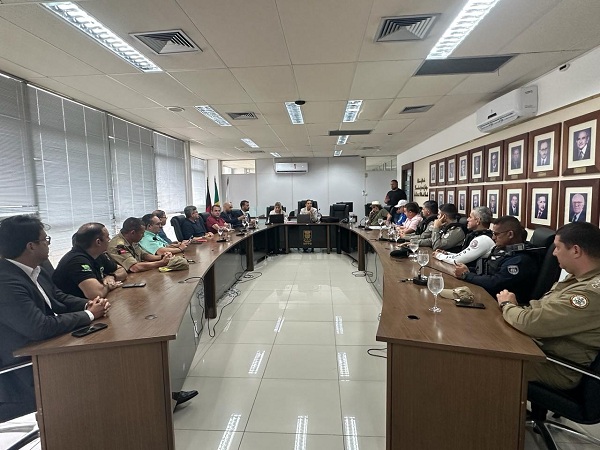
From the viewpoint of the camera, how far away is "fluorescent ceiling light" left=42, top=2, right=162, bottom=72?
87.1 inches

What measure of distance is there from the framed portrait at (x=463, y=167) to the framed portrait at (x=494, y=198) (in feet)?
2.27

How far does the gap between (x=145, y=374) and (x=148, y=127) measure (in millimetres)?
5761

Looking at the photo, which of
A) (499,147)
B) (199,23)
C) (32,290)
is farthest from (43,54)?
(499,147)

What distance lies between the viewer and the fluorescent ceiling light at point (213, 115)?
474cm

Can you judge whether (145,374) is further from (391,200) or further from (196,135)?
(391,200)

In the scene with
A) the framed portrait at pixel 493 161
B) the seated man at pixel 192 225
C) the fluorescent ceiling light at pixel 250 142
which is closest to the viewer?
the framed portrait at pixel 493 161

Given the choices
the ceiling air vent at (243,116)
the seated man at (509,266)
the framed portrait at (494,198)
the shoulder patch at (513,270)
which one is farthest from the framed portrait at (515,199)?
the ceiling air vent at (243,116)

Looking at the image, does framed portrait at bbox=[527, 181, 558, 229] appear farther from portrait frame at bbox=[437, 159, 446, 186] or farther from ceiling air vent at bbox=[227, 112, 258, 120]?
ceiling air vent at bbox=[227, 112, 258, 120]

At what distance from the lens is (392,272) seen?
9.05 ft

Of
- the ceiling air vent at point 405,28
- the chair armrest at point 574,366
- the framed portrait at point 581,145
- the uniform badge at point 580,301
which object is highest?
the ceiling air vent at point 405,28

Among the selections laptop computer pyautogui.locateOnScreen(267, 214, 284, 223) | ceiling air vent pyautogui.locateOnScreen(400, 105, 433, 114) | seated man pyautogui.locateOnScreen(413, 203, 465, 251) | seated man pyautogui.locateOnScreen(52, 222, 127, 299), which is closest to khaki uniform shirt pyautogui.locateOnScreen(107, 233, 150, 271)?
seated man pyautogui.locateOnScreen(52, 222, 127, 299)

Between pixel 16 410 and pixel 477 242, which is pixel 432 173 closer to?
pixel 477 242

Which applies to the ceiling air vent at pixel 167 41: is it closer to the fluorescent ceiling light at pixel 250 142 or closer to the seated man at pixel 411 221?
the seated man at pixel 411 221

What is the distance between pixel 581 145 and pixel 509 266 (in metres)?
1.89
